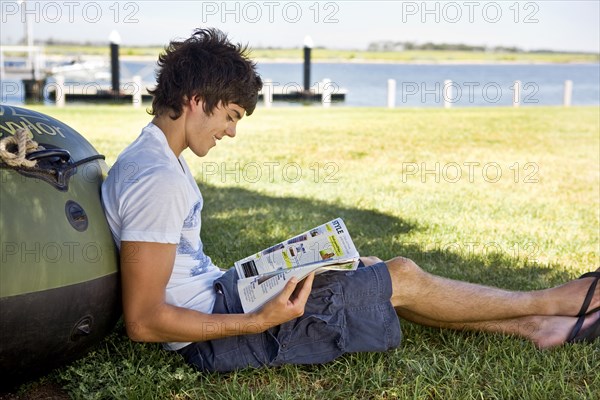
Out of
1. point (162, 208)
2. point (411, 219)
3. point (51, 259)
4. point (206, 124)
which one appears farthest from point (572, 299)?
point (411, 219)

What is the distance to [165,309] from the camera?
114 inches

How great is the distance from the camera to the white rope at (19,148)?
278 cm

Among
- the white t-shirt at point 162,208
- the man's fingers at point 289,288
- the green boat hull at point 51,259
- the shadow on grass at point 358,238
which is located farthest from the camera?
the shadow on grass at point 358,238

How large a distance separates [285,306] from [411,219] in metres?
4.03

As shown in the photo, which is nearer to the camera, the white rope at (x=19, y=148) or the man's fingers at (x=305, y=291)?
the white rope at (x=19, y=148)

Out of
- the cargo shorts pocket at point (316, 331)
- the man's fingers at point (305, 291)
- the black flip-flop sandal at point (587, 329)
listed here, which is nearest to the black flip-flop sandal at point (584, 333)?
the black flip-flop sandal at point (587, 329)

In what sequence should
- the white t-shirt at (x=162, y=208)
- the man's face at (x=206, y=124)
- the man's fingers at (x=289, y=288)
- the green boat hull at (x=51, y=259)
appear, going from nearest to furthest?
the green boat hull at (x=51, y=259) < the white t-shirt at (x=162, y=208) < the man's fingers at (x=289, y=288) < the man's face at (x=206, y=124)

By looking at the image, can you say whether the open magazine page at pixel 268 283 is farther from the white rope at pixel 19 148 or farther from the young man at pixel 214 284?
the white rope at pixel 19 148

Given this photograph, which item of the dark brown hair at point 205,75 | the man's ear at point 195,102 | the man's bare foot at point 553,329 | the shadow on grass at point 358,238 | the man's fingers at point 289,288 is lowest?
the shadow on grass at point 358,238

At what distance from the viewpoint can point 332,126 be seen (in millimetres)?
15922

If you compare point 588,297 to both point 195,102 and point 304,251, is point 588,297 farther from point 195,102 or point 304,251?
point 195,102

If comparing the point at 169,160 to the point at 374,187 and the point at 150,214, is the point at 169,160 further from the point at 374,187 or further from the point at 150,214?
the point at 374,187

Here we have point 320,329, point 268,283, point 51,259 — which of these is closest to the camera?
point 51,259

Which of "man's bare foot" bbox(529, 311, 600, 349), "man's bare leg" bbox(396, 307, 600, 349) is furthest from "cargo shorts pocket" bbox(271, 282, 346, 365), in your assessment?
"man's bare foot" bbox(529, 311, 600, 349)
